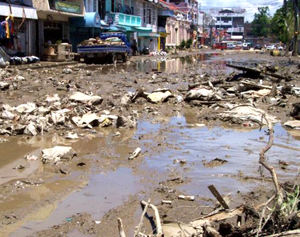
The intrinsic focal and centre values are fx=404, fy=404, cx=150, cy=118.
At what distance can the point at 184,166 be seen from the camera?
5.67 meters

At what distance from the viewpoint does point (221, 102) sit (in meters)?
10.6

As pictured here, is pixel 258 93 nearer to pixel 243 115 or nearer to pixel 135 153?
pixel 243 115

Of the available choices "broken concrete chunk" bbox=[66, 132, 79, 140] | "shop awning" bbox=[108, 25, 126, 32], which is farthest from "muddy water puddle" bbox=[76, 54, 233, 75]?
"broken concrete chunk" bbox=[66, 132, 79, 140]

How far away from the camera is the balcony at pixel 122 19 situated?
1411 inches

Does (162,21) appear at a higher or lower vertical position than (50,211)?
higher

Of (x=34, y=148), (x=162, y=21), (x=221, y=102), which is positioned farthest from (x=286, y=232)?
(x=162, y=21)

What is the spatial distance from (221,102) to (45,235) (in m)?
7.71

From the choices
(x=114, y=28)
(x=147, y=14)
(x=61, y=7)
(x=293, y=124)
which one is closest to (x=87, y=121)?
(x=293, y=124)

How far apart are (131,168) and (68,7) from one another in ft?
76.9

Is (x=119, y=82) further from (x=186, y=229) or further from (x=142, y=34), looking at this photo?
(x=142, y=34)

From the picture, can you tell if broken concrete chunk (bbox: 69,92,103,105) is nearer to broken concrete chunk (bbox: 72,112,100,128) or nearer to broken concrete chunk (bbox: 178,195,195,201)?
broken concrete chunk (bbox: 72,112,100,128)

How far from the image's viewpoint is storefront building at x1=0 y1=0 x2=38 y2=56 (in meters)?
20.6

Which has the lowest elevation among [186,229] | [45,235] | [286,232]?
[45,235]

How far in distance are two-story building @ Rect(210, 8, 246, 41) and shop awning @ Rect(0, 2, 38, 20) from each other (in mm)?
124203
